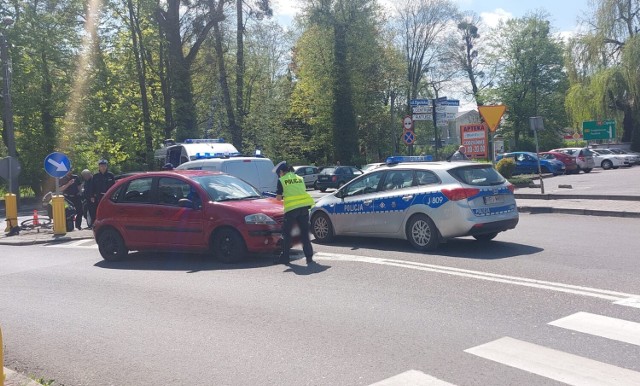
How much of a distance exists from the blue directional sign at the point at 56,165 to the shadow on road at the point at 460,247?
862 cm

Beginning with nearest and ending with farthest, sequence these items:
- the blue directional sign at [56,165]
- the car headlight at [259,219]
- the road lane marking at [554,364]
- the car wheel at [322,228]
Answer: the road lane marking at [554,364]
the car headlight at [259,219]
the car wheel at [322,228]
the blue directional sign at [56,165]

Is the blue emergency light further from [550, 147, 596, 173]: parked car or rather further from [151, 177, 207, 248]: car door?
[550, 147, 596, 173]: parked car

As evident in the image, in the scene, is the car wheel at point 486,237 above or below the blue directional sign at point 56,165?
below

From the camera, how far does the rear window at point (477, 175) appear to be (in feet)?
34.9

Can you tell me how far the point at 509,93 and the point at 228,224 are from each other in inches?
2182

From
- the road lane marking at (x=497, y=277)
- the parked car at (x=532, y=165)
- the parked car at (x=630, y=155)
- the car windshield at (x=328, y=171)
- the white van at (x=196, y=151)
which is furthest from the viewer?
the parked car at (x=630, y=155)

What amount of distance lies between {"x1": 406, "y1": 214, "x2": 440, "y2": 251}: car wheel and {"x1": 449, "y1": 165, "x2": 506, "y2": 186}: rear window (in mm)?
879

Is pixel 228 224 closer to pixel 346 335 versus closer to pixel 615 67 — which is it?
pixel 346 335

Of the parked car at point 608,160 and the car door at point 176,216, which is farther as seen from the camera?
the parked car at point 608,160

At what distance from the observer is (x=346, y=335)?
6125 millimetres

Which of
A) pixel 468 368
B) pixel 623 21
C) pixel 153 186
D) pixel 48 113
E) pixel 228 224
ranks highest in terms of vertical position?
pixel 623 21

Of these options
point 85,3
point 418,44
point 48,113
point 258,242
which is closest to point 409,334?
point 258,242

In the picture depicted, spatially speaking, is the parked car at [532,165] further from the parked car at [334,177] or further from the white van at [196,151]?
the white van at [196,151]

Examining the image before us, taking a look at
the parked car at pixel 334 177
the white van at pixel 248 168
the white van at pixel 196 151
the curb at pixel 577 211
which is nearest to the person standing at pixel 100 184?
the white van at pixel 248 168
